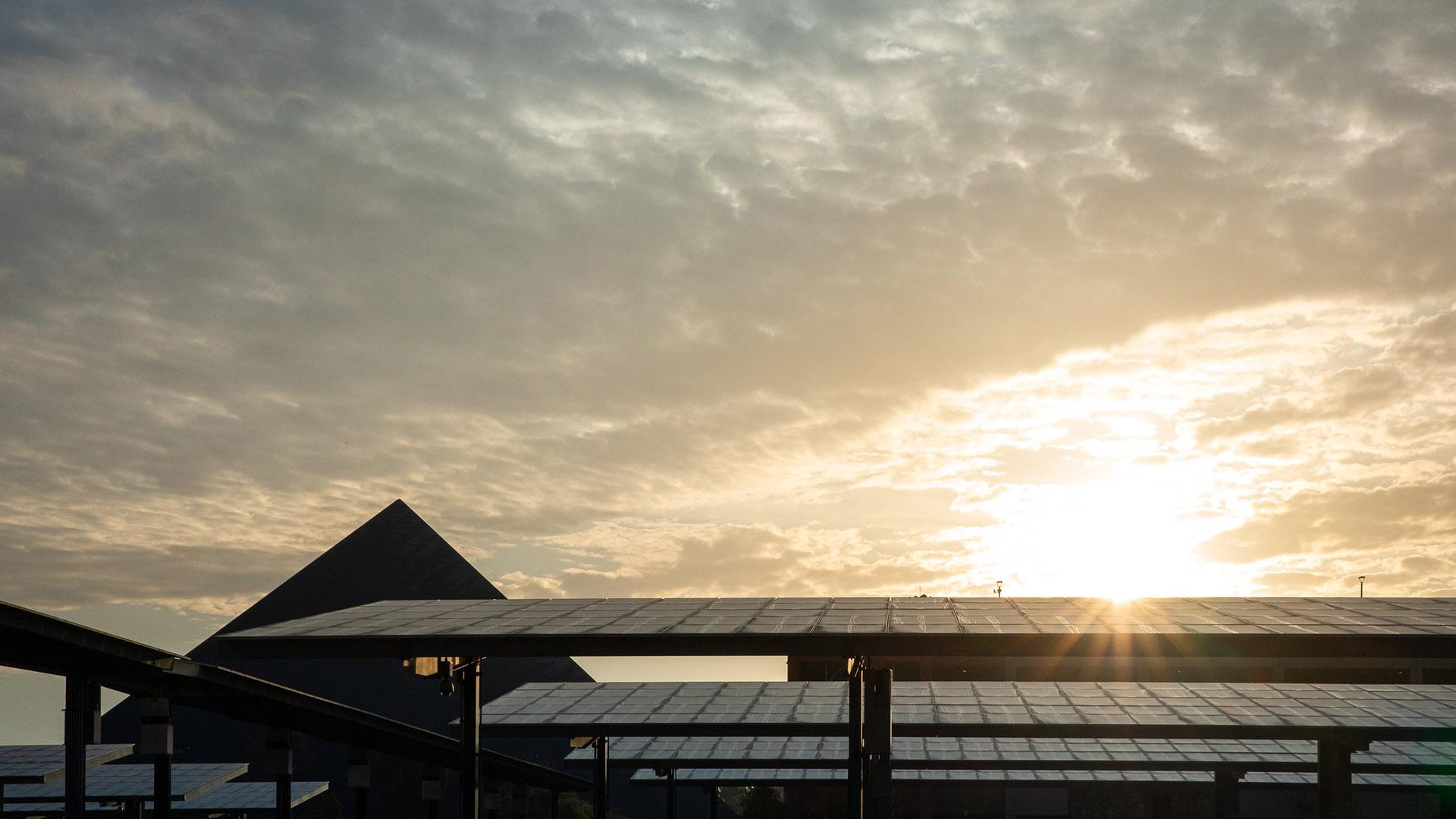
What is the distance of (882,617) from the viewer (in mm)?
18078

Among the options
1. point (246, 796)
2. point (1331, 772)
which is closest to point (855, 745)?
point (1331, 772)

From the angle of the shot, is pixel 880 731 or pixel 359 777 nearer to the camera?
pixel 880 731

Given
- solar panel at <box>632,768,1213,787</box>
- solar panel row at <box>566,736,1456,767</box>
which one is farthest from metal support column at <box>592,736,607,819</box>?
solar panel at <box>632,768,1213,787</box>

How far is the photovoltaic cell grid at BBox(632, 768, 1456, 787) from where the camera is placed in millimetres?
35781

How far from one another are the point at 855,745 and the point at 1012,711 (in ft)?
21.1

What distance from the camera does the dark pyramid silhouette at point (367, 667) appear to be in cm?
11869

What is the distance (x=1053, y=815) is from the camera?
59781mm

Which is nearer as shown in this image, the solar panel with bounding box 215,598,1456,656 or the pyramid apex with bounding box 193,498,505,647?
the solar panel with bounding box 215,598,1456,656

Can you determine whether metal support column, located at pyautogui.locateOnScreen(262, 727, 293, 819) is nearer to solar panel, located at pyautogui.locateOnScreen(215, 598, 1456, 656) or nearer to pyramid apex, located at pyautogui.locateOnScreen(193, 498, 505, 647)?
solar panel, located at pyautogui.locateOnScreen(215, 598, 1456, 656)

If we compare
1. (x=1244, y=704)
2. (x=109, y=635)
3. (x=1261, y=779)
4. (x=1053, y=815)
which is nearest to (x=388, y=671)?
(x=1053, y=815)

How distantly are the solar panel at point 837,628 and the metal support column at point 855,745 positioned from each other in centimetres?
236

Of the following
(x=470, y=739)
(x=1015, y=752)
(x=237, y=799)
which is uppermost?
(x=470, y=739)

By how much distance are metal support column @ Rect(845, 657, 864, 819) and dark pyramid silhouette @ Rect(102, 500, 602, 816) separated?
95515mm

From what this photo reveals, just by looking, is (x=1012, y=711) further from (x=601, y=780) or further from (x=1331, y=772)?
(x=601, y=780)
